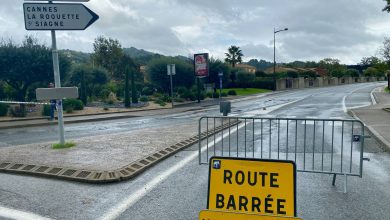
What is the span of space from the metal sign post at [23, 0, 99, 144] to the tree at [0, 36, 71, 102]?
51.0 feet

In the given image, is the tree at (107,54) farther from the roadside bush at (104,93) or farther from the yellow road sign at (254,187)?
the yellow road sign at (254,187)

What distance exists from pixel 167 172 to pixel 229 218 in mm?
3302

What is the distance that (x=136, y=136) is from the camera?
1072 centimetres

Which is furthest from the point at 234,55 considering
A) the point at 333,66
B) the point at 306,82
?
the point at 333,66

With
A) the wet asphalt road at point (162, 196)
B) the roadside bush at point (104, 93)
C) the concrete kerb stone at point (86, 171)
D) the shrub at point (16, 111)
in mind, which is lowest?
the wet asphalt road at point (162, 196)

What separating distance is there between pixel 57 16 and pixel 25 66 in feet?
51.5

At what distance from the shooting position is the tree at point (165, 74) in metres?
35.2

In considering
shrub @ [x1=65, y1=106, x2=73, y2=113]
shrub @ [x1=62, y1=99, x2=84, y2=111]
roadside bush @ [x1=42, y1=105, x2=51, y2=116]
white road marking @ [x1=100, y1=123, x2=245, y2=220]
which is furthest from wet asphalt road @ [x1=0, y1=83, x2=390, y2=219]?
shrub @ [x1=62, y1=99, x2=84, y2=111]

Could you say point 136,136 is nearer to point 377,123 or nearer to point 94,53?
point 377,123

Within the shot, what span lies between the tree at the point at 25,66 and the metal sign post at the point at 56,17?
15550 mm

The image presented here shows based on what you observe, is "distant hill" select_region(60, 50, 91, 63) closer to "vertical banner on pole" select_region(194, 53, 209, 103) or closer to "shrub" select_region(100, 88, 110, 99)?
"shrub" select_region(100, 88, 110, 99)

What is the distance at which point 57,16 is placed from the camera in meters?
8.45

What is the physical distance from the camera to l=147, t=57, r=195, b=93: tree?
35.2m

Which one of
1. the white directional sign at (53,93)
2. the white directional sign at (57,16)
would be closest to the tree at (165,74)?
the white directional sign at (57,16)
